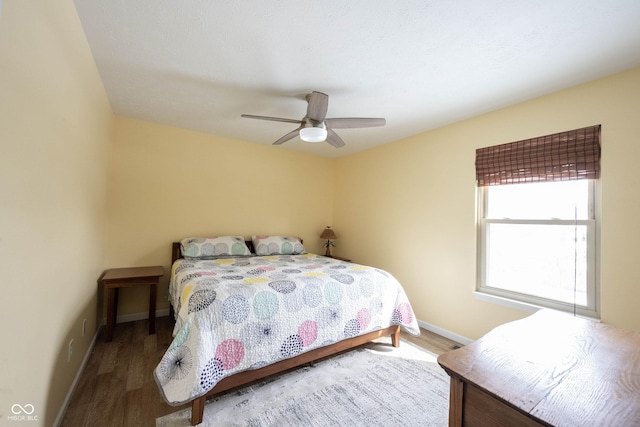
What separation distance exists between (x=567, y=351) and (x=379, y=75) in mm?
1953

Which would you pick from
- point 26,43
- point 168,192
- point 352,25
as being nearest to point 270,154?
point 168,192

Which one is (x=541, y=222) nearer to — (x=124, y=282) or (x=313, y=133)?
(x=313, y=133)

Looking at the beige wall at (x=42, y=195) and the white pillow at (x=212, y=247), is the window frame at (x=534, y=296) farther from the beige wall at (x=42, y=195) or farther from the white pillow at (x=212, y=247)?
the beige wall at (x=42, y=195)

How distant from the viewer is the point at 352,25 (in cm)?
148

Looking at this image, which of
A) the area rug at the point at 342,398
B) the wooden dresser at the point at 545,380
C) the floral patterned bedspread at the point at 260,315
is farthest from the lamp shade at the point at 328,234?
the wooden dresser at the point at 545,380

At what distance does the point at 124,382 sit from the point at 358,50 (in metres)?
2.93

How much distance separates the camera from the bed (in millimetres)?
1520

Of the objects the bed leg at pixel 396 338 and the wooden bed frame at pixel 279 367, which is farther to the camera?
the bed leg at pixel 396 338

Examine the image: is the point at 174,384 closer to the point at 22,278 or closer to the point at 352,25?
the point at 22,278

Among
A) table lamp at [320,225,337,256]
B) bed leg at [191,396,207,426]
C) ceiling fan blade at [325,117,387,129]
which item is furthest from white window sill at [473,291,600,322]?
bed leg at [191,396,207,426]

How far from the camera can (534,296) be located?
2266mm

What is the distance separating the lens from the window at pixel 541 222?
1981 mm

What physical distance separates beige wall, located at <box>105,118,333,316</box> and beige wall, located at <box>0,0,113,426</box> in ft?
3.85

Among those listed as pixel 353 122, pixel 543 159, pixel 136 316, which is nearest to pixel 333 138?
pixel 353 122
